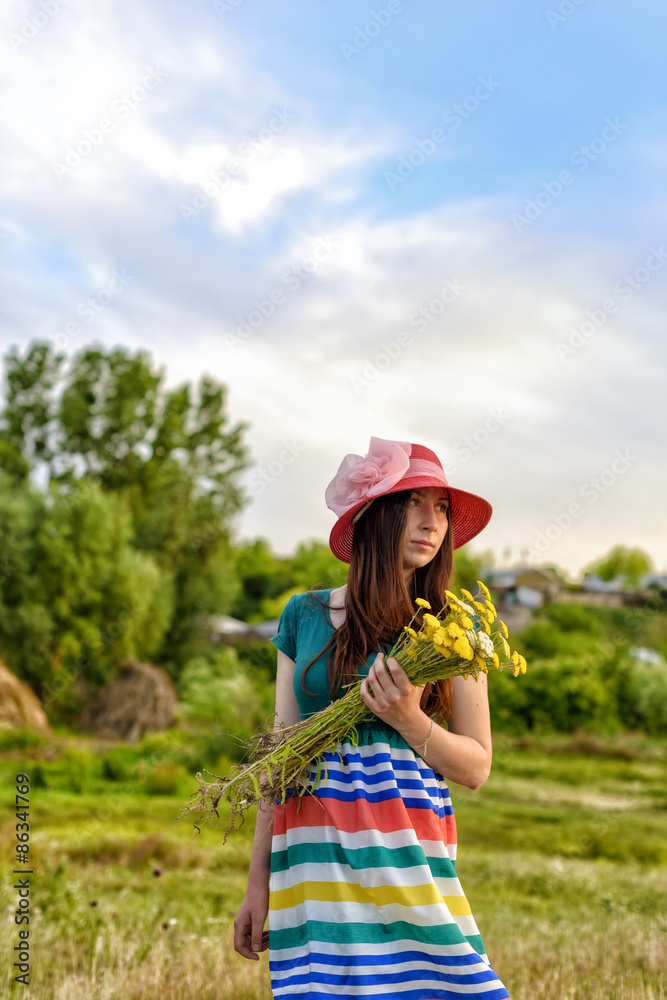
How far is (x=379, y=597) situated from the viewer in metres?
2.35

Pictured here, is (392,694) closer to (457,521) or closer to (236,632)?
(457,521)

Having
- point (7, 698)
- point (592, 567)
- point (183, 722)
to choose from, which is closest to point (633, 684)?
point (183, 722)

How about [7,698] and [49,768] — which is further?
[7,698]

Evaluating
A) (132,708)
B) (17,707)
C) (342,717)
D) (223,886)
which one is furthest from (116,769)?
(342,717)

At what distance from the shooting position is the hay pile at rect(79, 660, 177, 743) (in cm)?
2141

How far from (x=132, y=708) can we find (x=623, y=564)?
64129 millimetres

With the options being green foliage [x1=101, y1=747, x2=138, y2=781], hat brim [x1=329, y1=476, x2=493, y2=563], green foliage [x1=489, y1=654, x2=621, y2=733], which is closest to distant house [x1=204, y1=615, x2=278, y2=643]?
green foliage [x1=489, y1=654, x2=621, y2=733]

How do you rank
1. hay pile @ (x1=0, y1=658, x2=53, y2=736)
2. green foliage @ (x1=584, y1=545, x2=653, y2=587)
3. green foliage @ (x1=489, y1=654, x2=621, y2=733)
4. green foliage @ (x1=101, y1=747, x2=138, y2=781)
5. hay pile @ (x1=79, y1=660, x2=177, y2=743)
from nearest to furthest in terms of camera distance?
green foliage @ (x1=101, y1=747, x2=138, y2=781) < hay pile @ (x1=0, y1=658, x2=53, y2=736) < hay pile @ (x1=79, y1=660, x2=177, y2=743) < green foliage @ (x1=489, y1=654, x2=621, y2=733) < green foliage @ (x1=584, y1=545, x2=653, y2=587)

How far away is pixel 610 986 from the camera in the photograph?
3.77 metres

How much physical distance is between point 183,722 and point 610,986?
18.6m

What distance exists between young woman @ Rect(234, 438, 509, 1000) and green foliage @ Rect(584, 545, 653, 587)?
76116mm

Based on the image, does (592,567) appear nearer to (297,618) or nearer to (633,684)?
(633,684)

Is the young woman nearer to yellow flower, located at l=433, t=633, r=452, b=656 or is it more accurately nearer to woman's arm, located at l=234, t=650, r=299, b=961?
woman's arm, located at l=234, t=650, r=299, b=961

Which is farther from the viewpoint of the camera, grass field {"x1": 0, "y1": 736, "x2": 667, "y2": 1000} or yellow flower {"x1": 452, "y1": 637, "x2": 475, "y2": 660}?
grass field {"x1": 0, "y1": 736, "x2": 667, "y2": 1000}
